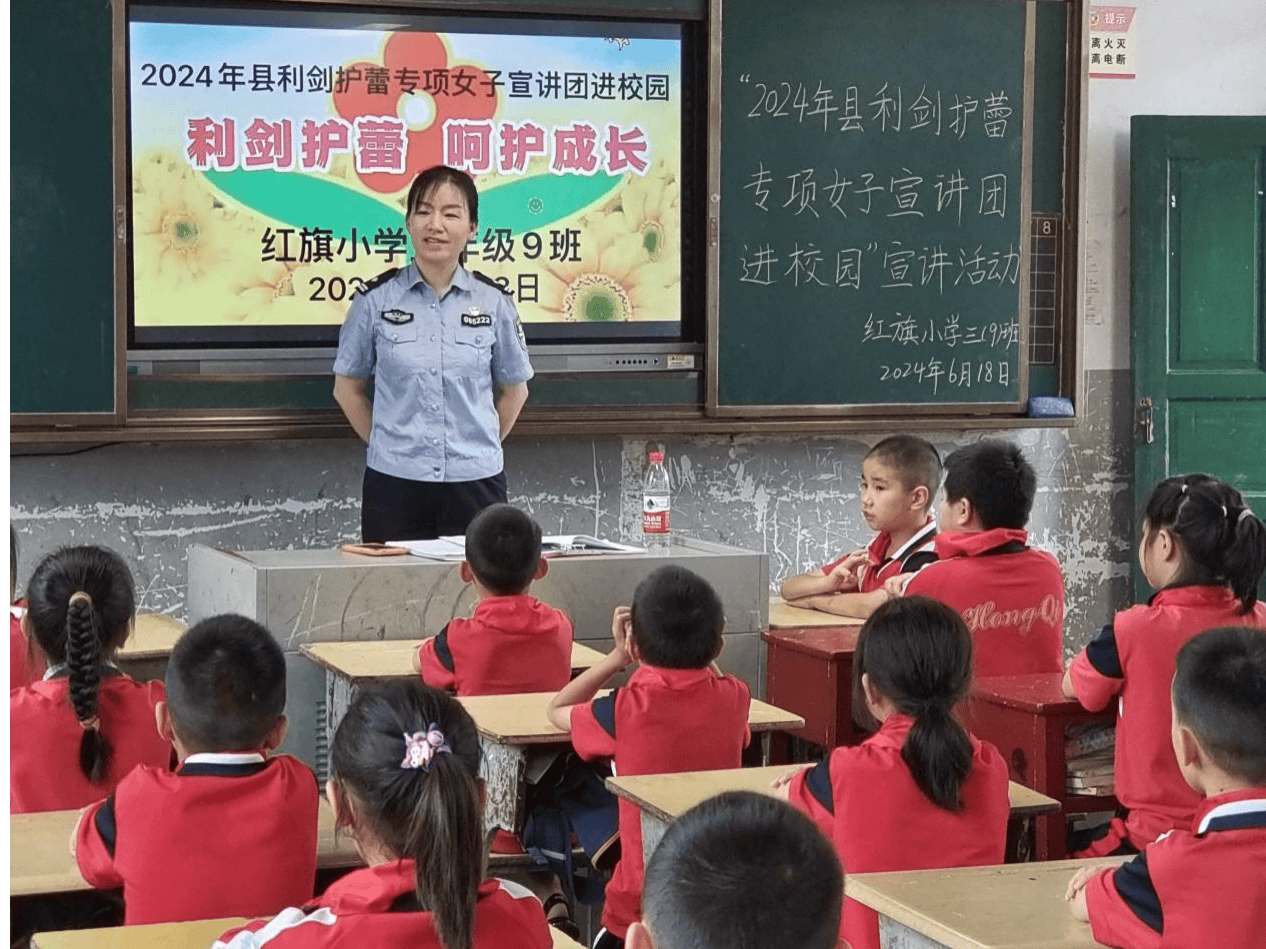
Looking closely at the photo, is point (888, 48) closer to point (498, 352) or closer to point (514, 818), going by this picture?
point (498, 352)

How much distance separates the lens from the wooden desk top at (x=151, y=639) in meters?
3.33

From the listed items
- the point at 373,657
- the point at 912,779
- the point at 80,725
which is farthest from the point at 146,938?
the point at 373,657

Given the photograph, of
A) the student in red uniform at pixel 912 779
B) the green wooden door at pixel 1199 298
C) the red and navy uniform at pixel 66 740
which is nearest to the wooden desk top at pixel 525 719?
the red and navy uniform at pixel 66 740

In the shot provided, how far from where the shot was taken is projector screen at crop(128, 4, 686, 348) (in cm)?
464

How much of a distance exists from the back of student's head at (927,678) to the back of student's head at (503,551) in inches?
41.0

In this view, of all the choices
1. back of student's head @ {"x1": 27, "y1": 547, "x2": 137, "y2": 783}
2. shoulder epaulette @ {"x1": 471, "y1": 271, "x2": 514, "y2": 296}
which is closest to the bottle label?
shoulder epaulette @ {"x1": 471, "y1": 271, "x2": 514, "y2": 296}

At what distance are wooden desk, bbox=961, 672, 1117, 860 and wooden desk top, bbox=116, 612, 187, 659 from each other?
143 cm

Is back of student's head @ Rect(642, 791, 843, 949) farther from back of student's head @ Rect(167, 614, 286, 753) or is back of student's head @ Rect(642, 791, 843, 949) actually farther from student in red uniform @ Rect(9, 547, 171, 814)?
student in red uniform @ Rect(9, 547, 171, 814)

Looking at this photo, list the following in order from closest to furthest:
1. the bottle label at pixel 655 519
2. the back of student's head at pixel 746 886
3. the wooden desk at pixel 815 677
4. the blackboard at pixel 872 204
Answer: the back of student's head at pixel 746 886, the wooden desk at pixel 815 677, the bottle label at pixel 655 519, the blackboard at pixel 872 204

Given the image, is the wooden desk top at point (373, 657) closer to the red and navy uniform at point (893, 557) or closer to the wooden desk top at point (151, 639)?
the wooden desk top at point (151, 639)

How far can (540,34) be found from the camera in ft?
16.1

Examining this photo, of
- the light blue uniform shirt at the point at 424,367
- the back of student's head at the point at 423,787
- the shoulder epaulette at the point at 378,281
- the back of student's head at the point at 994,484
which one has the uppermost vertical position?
the shoulder epaulette at the point at 378,281

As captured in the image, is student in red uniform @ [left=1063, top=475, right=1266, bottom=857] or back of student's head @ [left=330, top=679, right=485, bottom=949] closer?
back of student's head @ [left=330, top=679, right=485, bottom=949]

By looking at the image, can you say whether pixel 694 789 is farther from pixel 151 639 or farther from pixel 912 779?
pixel 151 639
